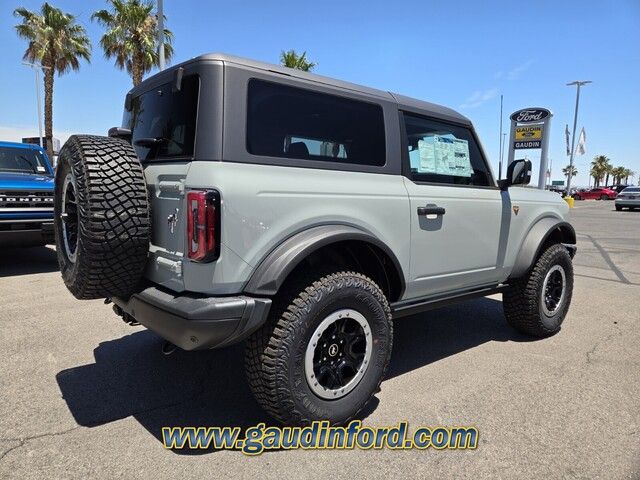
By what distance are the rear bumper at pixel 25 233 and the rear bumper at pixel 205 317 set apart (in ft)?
16.5

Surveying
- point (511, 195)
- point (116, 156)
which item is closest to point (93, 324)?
point (116, 156)

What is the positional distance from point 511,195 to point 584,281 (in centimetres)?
408

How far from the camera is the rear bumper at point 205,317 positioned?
6.93 ft

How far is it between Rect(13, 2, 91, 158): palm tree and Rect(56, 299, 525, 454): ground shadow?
24801mm

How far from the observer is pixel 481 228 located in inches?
137

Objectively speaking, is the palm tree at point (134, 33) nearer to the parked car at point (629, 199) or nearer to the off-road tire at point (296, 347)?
the off-road tire at point (296, 347)

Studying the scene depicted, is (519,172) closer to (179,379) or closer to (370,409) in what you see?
(370,409)

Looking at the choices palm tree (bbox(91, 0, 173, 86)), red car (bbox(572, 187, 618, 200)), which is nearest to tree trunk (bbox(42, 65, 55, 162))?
palm tree (bbox(91, 0, 173, 86))

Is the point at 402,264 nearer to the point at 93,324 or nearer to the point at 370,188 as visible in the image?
the point at 370,188

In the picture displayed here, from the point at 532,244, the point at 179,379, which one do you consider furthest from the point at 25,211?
the point at 532,244

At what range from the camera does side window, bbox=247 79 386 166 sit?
2406 mm

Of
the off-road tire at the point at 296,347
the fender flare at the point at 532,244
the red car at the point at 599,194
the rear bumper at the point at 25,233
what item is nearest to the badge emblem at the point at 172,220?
the off-road tire at the point at 296,347

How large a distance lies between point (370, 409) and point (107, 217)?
193 cm

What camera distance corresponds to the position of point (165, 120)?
268 cm
